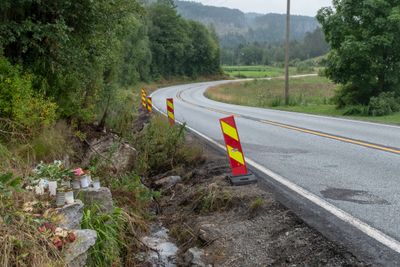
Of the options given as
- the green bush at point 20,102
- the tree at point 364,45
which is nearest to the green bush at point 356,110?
the tree at point 364,45

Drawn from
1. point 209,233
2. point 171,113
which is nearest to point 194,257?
point 209,233

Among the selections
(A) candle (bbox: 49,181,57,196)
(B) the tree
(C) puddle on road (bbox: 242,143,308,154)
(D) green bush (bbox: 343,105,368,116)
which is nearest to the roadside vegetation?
(A) candle (bbox: 49,181,57,196)

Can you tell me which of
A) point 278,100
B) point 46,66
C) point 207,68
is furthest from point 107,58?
point 207,68

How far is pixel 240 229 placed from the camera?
568 cm

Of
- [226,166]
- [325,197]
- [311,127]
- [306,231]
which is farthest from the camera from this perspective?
[311,127]

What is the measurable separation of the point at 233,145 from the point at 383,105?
15.6 m

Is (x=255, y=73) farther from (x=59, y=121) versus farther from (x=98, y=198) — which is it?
(x=98, y=198)

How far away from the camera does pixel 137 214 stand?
6934 mm

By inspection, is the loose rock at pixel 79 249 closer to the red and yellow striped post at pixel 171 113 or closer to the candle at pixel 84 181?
the candle at pixel 84 181

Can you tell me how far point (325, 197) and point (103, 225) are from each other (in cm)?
297

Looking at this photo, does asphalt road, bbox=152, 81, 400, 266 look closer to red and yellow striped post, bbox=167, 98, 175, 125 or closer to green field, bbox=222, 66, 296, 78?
red and yellow striped post, bbox=167, 98, 175, 125

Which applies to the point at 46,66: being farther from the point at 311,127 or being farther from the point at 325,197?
the point at 311,127

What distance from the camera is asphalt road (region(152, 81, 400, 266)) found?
519 centimetres

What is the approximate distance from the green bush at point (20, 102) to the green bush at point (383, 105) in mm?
16423
